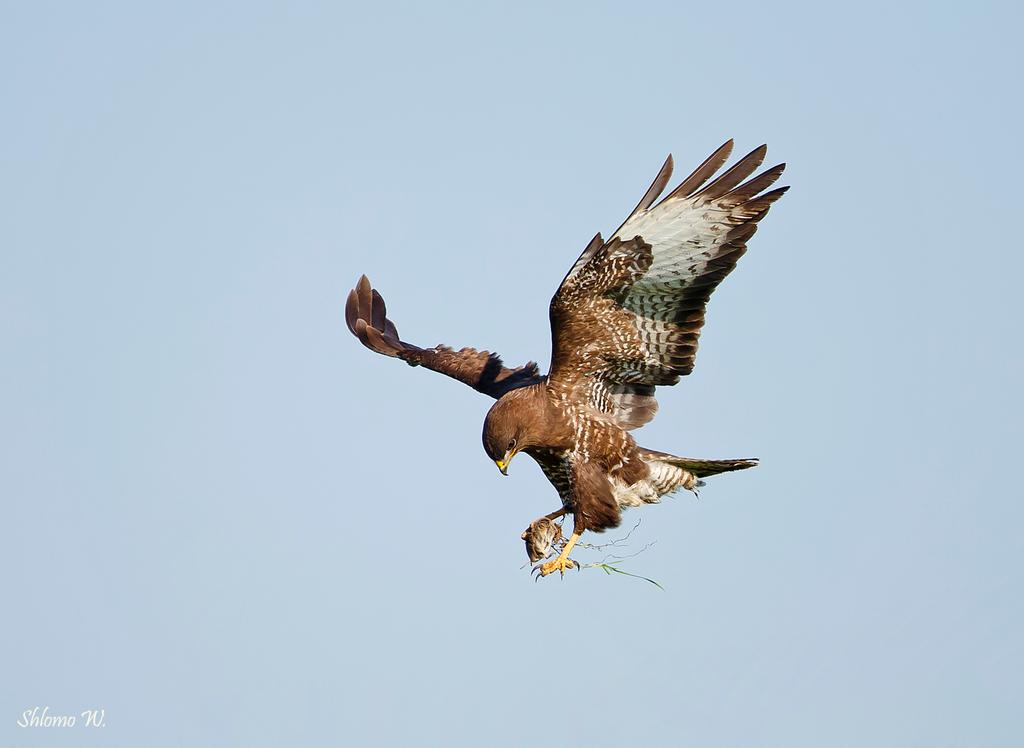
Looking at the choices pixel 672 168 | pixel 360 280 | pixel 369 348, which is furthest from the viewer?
pixel 360 280

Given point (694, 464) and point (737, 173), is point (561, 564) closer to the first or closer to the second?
point (694, 464)

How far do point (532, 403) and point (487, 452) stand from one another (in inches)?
22.5

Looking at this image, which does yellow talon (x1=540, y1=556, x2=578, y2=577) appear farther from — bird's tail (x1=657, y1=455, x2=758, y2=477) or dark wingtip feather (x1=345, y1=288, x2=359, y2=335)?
dark wingtip feather (x1=345, y1=288, x2=359, y2=335)

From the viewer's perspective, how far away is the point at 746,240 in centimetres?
1088

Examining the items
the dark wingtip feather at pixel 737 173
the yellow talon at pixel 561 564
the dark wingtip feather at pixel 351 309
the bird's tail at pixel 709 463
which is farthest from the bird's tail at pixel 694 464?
the dark wingtip feather at pixel 351 309

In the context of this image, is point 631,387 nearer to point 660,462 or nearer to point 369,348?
point 660,462

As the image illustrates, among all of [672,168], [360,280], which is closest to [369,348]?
[360,280]

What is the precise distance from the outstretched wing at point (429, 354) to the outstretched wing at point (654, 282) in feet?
3.23

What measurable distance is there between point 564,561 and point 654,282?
2.47 meters

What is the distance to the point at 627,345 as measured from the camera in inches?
454

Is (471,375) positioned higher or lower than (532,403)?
higher

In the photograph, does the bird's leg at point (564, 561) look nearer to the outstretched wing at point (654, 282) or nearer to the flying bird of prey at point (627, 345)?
the flying bird of prey at point (627, 345)

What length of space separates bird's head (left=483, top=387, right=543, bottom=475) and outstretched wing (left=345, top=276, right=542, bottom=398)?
1163 mm

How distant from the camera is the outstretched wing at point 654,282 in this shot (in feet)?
35.1
